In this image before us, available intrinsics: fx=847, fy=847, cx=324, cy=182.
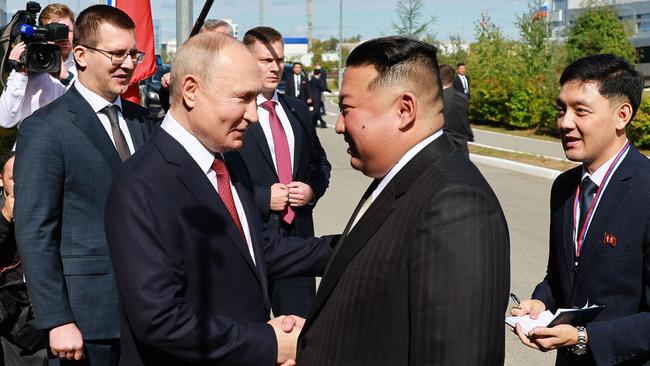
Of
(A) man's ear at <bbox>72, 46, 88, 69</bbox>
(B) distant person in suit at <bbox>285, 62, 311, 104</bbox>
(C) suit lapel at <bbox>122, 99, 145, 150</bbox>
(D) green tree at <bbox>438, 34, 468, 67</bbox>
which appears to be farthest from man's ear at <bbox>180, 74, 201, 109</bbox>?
(D) green tree at <bbox>438, 34, 468, 67</bbox>

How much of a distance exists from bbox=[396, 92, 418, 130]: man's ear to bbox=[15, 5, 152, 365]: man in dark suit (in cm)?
165

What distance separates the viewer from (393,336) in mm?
2189

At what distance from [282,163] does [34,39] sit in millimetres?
1609

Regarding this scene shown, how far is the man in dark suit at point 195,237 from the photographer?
255cm

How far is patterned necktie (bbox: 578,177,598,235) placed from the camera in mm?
3262

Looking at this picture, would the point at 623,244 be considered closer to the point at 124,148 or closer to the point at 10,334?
the point at 124,148

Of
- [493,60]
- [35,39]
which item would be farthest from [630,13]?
[35,39]

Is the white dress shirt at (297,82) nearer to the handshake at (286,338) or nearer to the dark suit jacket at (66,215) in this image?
the dark suit jacket at (66,215)

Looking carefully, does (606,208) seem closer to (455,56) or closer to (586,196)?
(586,196)

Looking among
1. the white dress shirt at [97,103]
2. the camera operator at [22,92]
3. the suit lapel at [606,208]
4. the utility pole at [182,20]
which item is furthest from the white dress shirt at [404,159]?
the utility pole at [182,20]

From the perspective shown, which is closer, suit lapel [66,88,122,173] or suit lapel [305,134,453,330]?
suit lapel [305,134,453,330]

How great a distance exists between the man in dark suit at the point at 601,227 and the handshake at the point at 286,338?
2.85 ft

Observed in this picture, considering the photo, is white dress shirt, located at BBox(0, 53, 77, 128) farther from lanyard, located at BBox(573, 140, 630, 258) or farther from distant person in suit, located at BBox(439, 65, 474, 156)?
distant person in suit, located at BBox(439, 65, 474, 156)

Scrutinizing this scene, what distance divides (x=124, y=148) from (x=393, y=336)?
1.94 meters
